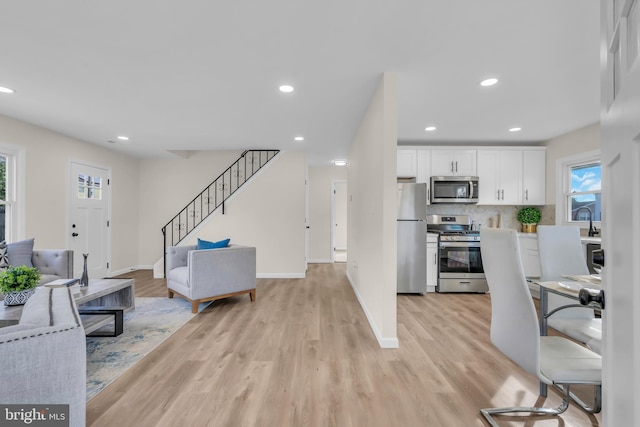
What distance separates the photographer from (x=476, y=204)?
500 cm

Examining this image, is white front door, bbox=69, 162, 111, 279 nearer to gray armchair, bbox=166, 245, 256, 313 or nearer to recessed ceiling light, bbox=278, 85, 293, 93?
gray armchair, bbox=166, 245, 256, 313

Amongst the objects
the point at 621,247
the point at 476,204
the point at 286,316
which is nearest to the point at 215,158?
the point at 286,316

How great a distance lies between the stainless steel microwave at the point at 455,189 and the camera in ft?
15.6

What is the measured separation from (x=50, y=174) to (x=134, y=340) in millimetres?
3314

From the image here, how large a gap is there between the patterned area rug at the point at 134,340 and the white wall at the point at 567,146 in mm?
5514

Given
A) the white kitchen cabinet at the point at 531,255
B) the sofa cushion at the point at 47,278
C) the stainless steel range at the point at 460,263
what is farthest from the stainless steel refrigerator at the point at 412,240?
the sofa cushion at the point at 47,278

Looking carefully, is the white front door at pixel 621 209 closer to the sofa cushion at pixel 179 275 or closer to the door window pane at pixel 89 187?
the sofa cushion at pixel 179 275

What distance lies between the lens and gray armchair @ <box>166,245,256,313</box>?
140 inches

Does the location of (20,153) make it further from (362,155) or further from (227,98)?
(362,155)

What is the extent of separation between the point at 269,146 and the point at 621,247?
5.25 m

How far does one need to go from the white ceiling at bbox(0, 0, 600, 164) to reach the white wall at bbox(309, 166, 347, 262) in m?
3.28

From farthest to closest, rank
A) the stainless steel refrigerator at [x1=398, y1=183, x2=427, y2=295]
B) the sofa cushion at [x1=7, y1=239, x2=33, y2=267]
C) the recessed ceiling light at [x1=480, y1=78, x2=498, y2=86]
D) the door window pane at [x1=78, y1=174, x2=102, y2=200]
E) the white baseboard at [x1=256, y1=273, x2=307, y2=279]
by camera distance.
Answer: the white baseboard at [x1=256, y1=273, x2=307, y2=279] → the door window pane at [x1=78, y1=174, x2=102, y2=200] → the stainless steel refrigerator at [x1=398, y1=183, x2=427, y2=295] → the sofa cushion at [x1=7, y1=239, x2=33, y2=267] → the recessed ceiling light at [x1=480, y1=78, x2=498, y2=86]

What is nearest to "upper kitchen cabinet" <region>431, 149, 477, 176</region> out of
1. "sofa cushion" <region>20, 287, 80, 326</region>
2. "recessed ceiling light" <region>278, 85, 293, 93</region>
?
"recessed ceiling light" <region>278, 85, 293, 93</region>

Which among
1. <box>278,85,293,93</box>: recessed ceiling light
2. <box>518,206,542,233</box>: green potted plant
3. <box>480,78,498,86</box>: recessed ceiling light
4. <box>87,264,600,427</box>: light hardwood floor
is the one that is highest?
<box>480,78,498,86</box>: recessed ceiling light
